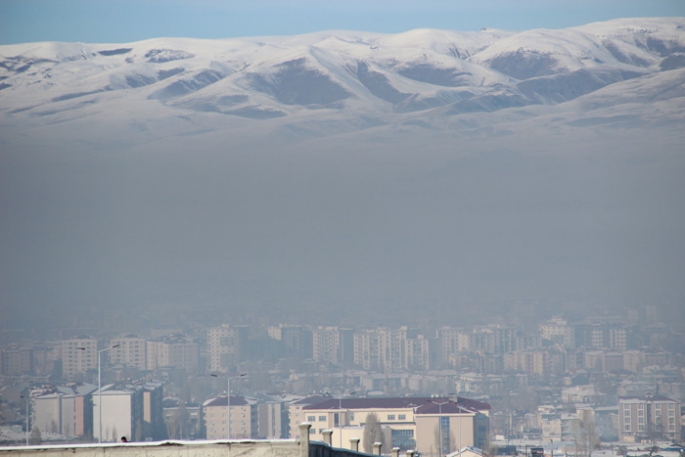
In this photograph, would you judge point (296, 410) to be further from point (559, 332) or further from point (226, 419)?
point (559, 332)

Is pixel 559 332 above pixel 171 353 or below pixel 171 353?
above

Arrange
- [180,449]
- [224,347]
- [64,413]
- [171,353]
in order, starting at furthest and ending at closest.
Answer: [224,347] → [171,353] → [64,413] → [180,449]

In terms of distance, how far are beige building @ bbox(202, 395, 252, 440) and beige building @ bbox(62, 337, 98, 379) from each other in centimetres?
2244

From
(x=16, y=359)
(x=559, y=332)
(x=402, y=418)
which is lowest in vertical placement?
(x=402, y=418)

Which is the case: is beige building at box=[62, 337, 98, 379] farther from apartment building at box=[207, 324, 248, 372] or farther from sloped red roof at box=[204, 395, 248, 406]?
sloped red roof at box=[204, 395, 248, 406]

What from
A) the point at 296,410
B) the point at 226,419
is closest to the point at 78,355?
the point at 226,419

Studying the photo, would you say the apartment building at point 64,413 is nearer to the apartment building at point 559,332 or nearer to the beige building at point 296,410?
the beige building at point 296,410

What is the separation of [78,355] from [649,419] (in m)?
53.8

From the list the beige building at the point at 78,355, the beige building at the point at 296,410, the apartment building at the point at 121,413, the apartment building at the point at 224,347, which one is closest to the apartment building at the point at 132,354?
the beige building at the point at 78,355

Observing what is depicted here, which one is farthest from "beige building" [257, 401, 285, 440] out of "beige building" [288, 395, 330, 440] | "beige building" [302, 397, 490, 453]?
"beige building" [302, 397, 490, 453]

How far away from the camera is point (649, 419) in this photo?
102 metres

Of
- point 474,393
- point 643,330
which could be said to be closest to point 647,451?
point 474,393

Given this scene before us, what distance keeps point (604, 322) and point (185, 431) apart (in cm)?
5168

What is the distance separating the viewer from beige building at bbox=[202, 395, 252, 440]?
100312 mm
